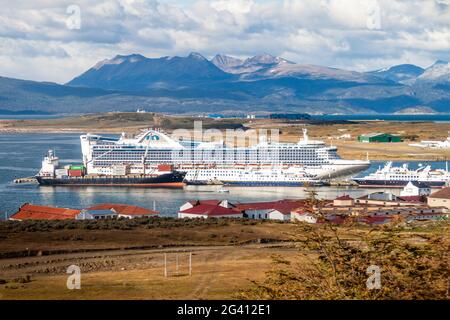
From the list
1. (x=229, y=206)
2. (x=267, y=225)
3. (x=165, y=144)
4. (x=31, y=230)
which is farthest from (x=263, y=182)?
(x=31, y=230)

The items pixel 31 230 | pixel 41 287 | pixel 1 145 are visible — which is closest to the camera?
pixel 41 287

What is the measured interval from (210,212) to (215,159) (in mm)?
26445

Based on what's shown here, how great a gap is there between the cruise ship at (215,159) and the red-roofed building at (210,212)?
1957 centimetres

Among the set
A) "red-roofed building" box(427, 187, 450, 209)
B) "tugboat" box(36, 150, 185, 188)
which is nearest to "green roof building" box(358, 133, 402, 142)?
"tugboat" box(36, 150, 185, 188)

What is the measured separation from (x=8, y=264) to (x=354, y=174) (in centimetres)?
Answer: 3599

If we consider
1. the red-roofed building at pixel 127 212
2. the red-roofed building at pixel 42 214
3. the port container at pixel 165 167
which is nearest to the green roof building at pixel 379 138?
the port container at pixel 165 167

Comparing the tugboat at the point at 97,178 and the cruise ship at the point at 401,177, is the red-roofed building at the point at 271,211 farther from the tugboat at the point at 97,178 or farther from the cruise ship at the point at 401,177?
the tugboat at the point at 97,178

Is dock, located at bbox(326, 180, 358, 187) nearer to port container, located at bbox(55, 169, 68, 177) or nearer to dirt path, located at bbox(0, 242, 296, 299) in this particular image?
port container, located at bbox(55, 169, 68, 177)

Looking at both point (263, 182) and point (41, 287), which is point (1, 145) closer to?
point (263, 182)

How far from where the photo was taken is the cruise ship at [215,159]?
49.0m

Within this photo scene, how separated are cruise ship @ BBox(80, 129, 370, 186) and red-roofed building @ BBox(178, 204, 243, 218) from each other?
19.6 meters

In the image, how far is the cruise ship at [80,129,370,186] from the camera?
48969 millimetres

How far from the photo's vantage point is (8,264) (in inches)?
680

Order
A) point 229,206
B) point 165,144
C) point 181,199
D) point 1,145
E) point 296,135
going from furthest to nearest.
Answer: point 296,135, point 1,145, point 165,144, point 181,199, point 229,206
